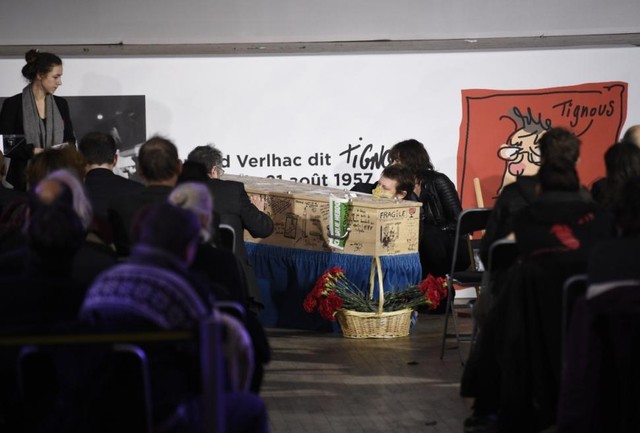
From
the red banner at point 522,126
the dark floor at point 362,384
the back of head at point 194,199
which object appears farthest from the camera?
the red banner at point 522,126

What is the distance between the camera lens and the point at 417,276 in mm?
7781

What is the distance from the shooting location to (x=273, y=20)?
857 cm

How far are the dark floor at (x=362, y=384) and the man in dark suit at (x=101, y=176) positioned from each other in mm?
1248

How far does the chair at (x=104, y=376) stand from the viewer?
9.96ft

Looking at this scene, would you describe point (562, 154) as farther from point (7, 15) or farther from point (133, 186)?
point (7, 15)

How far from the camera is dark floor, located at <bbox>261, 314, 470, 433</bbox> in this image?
17.7 feet

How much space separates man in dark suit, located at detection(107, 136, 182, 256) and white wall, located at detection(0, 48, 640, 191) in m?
3.42

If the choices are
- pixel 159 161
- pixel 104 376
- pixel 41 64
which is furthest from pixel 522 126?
pixel 104 376

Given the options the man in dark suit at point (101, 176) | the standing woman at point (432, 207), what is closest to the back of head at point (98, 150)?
the man in dark suit at point (101, 176)

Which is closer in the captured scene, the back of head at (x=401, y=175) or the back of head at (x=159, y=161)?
the back of head at (x=159, y=161)

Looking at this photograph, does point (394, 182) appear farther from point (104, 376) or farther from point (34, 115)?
point (104, 376)

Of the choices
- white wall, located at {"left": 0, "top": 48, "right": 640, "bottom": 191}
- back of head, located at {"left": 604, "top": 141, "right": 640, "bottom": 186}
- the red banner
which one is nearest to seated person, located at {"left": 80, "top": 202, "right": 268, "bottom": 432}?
back of head, located at {"left": 604, "top": 141, "right": 640, "bottom": 186}

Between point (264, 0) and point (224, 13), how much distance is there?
30 cm

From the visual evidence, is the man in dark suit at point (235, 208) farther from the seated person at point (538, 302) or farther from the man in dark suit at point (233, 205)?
the seated person at point (538, 302)
